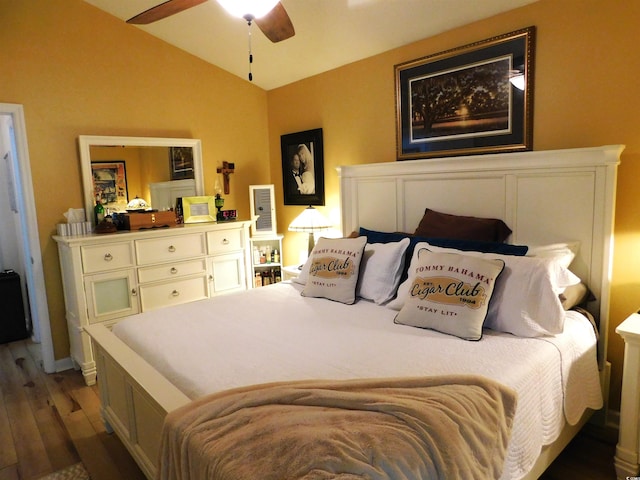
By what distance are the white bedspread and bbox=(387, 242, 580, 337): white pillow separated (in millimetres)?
59

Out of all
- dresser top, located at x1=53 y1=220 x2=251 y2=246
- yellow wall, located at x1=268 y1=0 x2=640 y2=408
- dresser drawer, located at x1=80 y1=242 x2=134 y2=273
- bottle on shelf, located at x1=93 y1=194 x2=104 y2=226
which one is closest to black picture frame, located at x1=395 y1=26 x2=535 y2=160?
yellow wall, located at x1=268 y1=0 x2=640 y2=408

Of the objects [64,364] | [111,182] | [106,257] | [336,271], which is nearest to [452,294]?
[336,271]

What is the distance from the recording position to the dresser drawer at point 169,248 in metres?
3.40

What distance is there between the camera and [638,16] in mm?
2109

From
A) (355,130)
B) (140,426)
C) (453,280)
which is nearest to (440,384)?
(453,280)

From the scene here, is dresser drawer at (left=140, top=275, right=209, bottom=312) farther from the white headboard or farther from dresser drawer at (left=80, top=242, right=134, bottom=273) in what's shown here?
the white headboard

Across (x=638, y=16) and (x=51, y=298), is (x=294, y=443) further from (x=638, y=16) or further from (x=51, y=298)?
(x=51, y=298)

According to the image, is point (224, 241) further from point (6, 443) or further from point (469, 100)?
point (469, 100)

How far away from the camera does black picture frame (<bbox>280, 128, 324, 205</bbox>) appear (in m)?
3.92

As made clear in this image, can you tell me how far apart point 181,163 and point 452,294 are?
9.02 ft

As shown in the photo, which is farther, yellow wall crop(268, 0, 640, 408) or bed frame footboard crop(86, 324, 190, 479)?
yellow wall crop(268, 0, 640, 408)

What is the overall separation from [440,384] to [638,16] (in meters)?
2.02

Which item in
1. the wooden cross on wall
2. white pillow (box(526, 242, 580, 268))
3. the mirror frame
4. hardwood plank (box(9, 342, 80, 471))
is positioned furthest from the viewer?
the wooden cross on wall

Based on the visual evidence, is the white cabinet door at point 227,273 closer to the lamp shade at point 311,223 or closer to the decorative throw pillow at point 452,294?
the lamp shade at point 311,223
